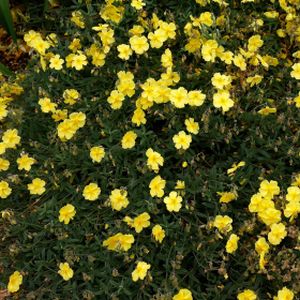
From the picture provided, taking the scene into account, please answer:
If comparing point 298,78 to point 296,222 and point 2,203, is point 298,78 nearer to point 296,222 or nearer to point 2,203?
point 296,222

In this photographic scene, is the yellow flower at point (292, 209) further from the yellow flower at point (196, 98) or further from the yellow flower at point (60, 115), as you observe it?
the yellow flower at point (60, 115)

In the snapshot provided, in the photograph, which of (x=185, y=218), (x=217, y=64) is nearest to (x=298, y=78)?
(x=217, y=64)

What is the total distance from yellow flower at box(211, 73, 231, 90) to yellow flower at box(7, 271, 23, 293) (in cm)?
155

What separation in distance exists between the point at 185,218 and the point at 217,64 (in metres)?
1.11

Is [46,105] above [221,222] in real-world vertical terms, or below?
above

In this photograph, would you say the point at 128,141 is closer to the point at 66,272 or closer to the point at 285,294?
the point at 66,272

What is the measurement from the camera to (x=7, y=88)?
348 centimetres

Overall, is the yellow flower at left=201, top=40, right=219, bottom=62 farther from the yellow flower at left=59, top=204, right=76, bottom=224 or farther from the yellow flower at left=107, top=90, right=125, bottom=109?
the yellow flower at left=59, top=204, right=76, bottom=224

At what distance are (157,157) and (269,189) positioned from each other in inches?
24.9

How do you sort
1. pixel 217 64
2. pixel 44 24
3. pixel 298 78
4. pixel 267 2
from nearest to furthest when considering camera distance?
pixel 298 78, pixel 217 64, pixel 267 2, pixel 44 24

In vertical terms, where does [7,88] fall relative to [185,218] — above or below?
above

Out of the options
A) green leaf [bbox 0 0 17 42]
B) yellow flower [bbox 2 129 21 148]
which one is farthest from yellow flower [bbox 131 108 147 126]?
green leaf [bbox 0 0 17 42]

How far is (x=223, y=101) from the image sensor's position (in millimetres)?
2973

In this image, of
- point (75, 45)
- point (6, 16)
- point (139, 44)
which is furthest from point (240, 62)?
point (6, 16)
